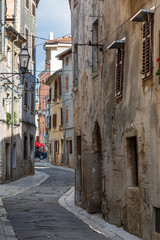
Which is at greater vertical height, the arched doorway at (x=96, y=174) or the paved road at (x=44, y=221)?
the arched doorway at (x=96, y=174)

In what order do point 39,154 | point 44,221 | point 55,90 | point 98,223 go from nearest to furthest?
1. point 44,221
2. point 98,223
3. point 55,90
4. point 39,154

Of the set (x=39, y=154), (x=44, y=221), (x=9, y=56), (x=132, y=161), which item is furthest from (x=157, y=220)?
(x=39, y=154)

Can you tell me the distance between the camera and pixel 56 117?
2247 inches

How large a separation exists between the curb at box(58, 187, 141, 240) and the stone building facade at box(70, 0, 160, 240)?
18 centimetres

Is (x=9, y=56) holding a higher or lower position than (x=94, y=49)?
higher

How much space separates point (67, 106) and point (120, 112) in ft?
129

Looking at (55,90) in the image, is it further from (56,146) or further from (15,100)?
(15,100)

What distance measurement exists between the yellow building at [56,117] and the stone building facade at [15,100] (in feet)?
50.7

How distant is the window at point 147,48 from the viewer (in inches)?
385

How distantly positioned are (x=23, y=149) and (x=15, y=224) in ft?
77.7

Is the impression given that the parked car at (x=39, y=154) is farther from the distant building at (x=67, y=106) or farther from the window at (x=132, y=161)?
the window at (x=132, y=161)

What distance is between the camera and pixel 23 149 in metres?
35.8

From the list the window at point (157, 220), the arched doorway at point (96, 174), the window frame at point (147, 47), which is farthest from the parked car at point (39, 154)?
the window at point (157, 220)

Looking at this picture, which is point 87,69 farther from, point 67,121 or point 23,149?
point 67,121
